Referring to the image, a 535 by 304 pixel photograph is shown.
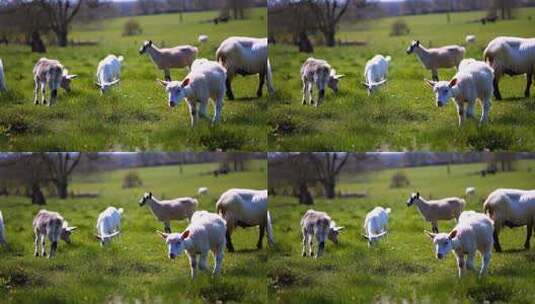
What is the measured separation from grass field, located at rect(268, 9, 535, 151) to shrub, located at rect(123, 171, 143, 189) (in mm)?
1205

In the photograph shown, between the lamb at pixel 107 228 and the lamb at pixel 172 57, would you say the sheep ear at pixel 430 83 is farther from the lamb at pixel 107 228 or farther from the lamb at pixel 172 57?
the lamb at pixel 107 228

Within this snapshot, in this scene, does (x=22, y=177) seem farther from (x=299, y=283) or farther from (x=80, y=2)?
(x=299, y=283)

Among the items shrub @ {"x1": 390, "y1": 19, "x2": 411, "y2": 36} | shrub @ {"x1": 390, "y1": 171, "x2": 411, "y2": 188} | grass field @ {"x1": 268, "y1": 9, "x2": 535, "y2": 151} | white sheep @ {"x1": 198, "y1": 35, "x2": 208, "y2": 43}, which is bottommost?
shrub @ {"x1": 390, "y1": 171, "x2": 411, "y2": 188}

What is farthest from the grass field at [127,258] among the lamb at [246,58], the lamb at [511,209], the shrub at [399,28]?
the lamb at [511,209]

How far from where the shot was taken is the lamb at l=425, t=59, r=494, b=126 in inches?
324

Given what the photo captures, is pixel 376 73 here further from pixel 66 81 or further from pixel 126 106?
pixel 66 81

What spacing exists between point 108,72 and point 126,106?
1.15 feet

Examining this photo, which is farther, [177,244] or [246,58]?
[246,58]

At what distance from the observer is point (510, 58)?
836 centimetres

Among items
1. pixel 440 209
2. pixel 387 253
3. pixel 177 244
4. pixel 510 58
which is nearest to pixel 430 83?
pixel 510 58

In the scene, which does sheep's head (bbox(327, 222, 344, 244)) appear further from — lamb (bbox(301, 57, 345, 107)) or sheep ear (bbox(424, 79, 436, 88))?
sheep ear (bbox(424, 79, 436, 88))

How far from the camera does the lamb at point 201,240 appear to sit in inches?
317

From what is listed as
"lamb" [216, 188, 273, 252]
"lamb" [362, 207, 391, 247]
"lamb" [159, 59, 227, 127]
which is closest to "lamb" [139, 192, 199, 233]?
"lamb" [216, 188, 273, 252]

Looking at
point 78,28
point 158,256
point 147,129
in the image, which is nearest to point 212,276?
point 158,256
